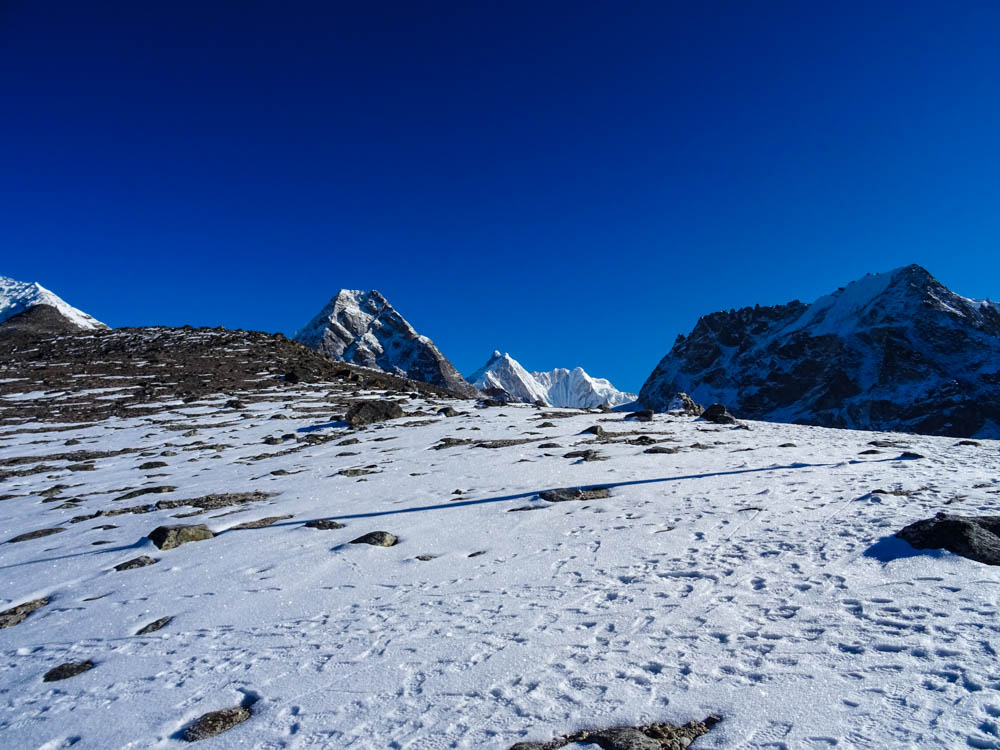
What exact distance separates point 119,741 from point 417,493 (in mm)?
8701

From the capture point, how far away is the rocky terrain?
4.25 m

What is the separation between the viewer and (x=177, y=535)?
10.4m

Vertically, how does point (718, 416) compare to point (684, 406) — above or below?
below

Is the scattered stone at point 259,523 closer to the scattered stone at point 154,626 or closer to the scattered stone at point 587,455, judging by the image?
the scattered stone at point 154,626

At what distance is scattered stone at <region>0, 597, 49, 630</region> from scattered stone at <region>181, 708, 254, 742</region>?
18.1 feet

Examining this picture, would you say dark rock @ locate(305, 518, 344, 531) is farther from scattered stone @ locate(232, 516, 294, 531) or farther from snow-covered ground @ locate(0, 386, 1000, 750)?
scattered stone @ locate(232, 516, 294, 531)

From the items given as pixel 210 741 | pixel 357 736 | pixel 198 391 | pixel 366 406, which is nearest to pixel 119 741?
pixel 210 741

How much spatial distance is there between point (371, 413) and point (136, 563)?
16067mm

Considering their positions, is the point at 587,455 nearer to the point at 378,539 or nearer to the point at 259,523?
A: the point at 378,539

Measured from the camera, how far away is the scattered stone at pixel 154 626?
6.70m

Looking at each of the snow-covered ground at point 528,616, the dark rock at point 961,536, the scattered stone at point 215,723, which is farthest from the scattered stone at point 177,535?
the dark rock at point 961,536

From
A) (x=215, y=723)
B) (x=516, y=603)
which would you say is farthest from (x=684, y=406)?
(x=215, y=723)

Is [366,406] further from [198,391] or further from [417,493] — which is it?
[198,391]

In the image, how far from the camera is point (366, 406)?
2561 centimetres
